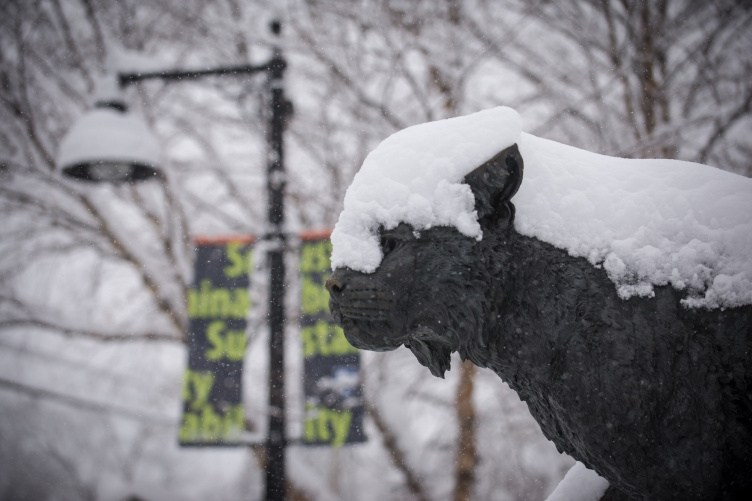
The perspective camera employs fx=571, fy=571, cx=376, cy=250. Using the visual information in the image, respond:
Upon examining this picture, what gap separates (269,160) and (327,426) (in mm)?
2737

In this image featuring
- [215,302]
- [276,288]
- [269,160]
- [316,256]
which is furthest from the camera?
[215,302]

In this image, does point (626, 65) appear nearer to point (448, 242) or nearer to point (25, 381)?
point (448, 242)

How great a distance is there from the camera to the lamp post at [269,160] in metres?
4.48

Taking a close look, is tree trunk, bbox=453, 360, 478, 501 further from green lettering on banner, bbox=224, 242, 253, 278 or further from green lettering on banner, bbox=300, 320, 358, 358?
green lettering on banner, bbox=224, 242, 253, 278

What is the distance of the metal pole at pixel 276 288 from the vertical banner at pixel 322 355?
2.67 feet

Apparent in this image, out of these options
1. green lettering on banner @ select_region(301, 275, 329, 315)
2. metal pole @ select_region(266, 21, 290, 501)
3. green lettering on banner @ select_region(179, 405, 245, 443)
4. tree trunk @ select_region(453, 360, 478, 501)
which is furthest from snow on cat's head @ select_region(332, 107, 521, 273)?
tree trunk @ select_region(453, 360, 478, 501)

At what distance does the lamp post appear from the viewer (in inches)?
177

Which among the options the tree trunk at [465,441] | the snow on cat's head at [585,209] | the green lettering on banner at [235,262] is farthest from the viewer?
the tree trunk at [465,441]

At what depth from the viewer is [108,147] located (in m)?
5.43

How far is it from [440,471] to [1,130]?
28.9ft

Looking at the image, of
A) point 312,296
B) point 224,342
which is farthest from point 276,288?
point 224,342

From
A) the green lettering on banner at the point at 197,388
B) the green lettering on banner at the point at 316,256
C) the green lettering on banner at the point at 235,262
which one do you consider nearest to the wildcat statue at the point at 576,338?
the green lettering on banner at the point at 316,256

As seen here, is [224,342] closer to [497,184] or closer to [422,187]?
[422,187]

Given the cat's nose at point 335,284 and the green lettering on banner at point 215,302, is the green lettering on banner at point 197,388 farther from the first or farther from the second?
the cat's nose at point 335,284
